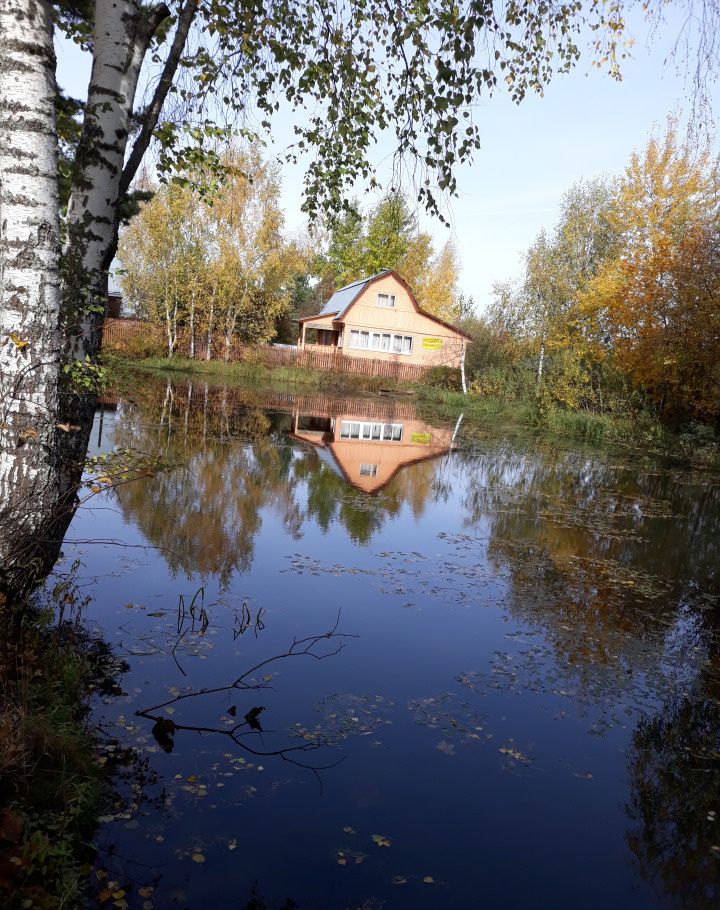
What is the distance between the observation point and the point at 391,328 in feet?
128

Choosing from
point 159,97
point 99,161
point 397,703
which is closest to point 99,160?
point 99,161

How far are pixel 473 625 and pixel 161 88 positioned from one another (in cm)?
519

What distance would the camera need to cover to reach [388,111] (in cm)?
607

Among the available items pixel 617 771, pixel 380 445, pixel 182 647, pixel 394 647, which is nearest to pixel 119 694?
pixel 182 647

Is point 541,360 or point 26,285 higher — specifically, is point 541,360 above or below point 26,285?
above

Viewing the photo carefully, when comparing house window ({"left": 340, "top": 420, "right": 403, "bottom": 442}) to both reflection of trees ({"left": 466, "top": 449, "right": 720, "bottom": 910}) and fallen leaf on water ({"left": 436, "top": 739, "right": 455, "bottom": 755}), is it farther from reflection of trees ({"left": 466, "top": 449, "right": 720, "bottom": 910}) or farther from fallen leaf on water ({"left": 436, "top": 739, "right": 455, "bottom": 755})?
fallen leaf on water ({"left": 436, "top": 739, "right": 455, "bottom": 755})

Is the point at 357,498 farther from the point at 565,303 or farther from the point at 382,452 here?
the point at 565,303

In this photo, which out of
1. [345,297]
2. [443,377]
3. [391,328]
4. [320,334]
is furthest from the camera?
[320,334]

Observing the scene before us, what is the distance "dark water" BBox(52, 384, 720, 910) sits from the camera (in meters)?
2.98

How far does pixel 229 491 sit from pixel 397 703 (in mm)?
5441

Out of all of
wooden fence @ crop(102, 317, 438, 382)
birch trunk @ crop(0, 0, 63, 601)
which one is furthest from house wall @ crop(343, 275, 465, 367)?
birch trunk @ crop(0, 0, 63, 601)

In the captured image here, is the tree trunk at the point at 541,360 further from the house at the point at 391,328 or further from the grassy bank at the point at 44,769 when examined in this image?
the grassy bank at the point at 44,769

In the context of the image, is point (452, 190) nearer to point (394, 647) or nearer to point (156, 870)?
point (394, 647)

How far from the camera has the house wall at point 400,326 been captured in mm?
38500
